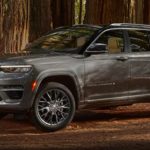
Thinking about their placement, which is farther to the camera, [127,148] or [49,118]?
[49,118]

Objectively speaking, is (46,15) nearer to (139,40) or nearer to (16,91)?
(139,40)

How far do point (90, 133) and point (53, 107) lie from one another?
2.47 feet

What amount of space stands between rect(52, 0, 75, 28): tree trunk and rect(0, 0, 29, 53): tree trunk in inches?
181

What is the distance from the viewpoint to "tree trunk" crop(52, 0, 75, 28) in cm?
2017

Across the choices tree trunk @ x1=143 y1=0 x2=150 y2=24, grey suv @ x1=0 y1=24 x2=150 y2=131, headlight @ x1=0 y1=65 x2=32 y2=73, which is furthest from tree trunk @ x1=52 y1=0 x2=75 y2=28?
headlight @ x1=0 y1=65 x2=32 y2=73

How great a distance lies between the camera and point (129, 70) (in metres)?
12.5

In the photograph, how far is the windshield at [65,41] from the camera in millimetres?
12203

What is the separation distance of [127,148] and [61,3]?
1113 centimetres

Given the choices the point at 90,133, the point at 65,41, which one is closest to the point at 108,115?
the point at 65,41

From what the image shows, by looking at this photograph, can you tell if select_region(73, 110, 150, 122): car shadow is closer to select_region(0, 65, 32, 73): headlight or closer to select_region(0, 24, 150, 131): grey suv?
select_region(0, 24, 150, 131): grey suv

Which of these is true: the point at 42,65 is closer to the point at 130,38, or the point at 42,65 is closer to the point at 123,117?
the point at 130,38

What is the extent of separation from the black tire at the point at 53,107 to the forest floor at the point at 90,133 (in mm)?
170

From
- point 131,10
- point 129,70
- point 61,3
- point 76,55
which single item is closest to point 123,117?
point 129,70

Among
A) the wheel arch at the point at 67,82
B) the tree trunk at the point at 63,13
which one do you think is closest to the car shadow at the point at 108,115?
the wheel arch at the point at 67,82
